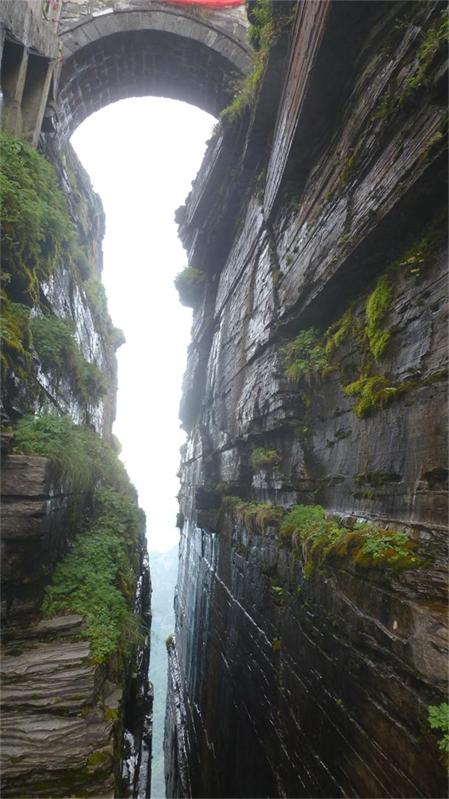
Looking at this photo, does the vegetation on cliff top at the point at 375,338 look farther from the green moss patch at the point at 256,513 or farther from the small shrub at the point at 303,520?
the green moss patch at the point at 256,513

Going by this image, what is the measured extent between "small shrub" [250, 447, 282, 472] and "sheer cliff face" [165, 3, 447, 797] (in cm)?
7

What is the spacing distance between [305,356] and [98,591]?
403 cm

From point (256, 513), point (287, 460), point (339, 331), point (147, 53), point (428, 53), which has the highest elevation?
point (147, 53)

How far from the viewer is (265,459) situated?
7.07 metres

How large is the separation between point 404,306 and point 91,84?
13.7 meters

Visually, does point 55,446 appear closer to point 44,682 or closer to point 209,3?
point 44,682

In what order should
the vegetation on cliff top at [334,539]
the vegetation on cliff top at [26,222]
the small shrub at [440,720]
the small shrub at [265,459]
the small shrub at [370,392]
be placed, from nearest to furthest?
1. the small shrub at [440,720]
2. the vegetation on cliff top at [334,539]
3. the small shrub at [370,392]
4. the vegetation on cliff top at [26,222]
5. the small shrub at [265,459]

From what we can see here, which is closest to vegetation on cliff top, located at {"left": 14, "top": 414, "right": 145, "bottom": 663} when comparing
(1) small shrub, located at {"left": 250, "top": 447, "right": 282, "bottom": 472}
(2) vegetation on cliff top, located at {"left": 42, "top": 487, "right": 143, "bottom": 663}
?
(2) vegetation on cliff top, located at {"left": 42, "top": 487, "right": 143, "bottom": 663}

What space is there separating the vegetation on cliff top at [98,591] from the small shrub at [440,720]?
2825 millimetres

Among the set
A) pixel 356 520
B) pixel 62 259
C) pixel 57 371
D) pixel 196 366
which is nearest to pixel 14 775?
pixel 356 520

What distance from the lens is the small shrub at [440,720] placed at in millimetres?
2496

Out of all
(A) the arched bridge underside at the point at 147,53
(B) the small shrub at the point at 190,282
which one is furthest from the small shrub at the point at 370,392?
(A) the arched bridge underside at the point at 147,53

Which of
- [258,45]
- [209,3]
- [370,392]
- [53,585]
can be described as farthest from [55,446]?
[209,3]

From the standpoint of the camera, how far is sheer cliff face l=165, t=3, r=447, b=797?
3197 mm
